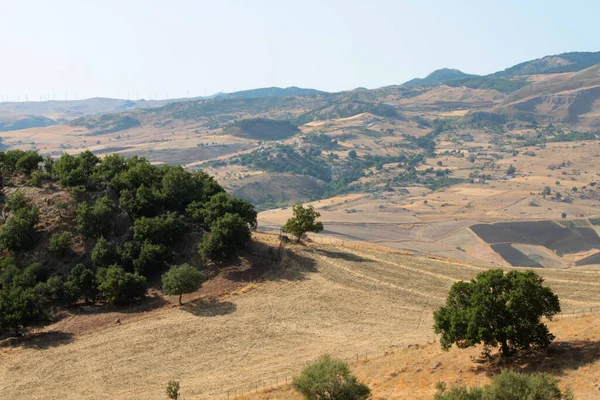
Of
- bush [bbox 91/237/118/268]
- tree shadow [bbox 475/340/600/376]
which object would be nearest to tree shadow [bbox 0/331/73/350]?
bush [bbox 91/237/118/268]

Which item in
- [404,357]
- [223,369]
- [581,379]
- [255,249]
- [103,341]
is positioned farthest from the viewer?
[255,249]

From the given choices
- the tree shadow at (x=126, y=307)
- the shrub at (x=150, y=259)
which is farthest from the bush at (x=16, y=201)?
the tree shadow at (x=126, y=307)

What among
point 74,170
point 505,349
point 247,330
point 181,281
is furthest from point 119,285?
point 505,349

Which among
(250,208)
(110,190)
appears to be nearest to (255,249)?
(250,208)

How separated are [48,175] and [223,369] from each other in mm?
52374

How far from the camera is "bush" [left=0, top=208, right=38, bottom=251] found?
246 feet

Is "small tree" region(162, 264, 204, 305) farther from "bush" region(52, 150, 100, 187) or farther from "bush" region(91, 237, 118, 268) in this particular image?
"bush" region(52, 150, 100, 187)

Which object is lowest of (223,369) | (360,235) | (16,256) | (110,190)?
(360,235)

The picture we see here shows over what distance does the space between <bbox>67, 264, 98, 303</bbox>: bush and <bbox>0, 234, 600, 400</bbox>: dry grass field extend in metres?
2.98

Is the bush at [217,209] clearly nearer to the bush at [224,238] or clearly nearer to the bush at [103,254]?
the bush at [224,238]

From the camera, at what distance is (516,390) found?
3234 cm

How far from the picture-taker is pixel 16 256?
247ft

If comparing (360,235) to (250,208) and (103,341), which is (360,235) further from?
(103,341)

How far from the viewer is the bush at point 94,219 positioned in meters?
77.5
